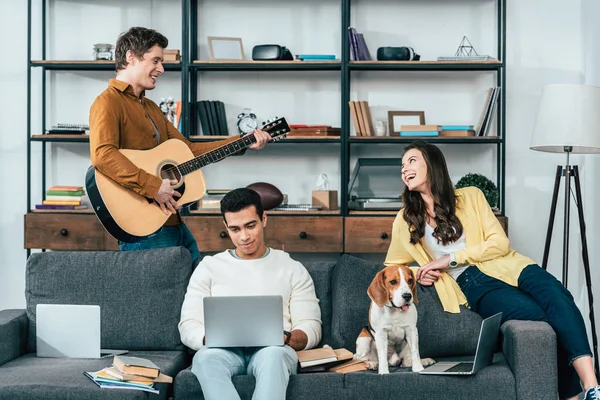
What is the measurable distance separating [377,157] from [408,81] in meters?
0.49

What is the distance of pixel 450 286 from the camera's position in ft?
9.50

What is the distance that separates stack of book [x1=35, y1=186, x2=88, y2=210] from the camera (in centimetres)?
448

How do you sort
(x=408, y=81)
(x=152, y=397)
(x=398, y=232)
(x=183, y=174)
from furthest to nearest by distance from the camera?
(x=408, y=81)
(x=183, y=174)
(x=398, y=232)
(x=152, y=397)

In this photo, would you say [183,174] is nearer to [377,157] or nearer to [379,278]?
[379,278]

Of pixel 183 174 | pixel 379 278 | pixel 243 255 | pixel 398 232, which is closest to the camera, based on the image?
pixel 379 278

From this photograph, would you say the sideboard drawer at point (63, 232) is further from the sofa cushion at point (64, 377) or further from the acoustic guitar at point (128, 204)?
the sofa cushion at point (64, 377)

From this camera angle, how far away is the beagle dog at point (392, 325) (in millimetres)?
2539

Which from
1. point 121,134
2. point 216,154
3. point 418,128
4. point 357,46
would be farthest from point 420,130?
point 121,134

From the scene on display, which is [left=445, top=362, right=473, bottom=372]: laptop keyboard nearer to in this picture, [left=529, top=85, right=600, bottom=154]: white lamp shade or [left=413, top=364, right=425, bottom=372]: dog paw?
[left=413, top=364, right=425, bottom=372]: dog paw

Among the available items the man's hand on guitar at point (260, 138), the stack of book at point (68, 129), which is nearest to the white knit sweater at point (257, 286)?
the man's hand on guitar at point (260, 138)

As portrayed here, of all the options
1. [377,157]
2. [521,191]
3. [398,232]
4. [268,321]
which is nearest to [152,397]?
[268,321]

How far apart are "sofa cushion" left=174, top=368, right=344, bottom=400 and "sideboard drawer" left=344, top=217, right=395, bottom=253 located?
189cm

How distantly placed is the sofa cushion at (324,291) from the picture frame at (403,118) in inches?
72.9

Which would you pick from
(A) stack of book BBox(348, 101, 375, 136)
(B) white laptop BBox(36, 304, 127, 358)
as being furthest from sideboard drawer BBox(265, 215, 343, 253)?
(B) white laptop BBox(36, 304, 127, 358)
